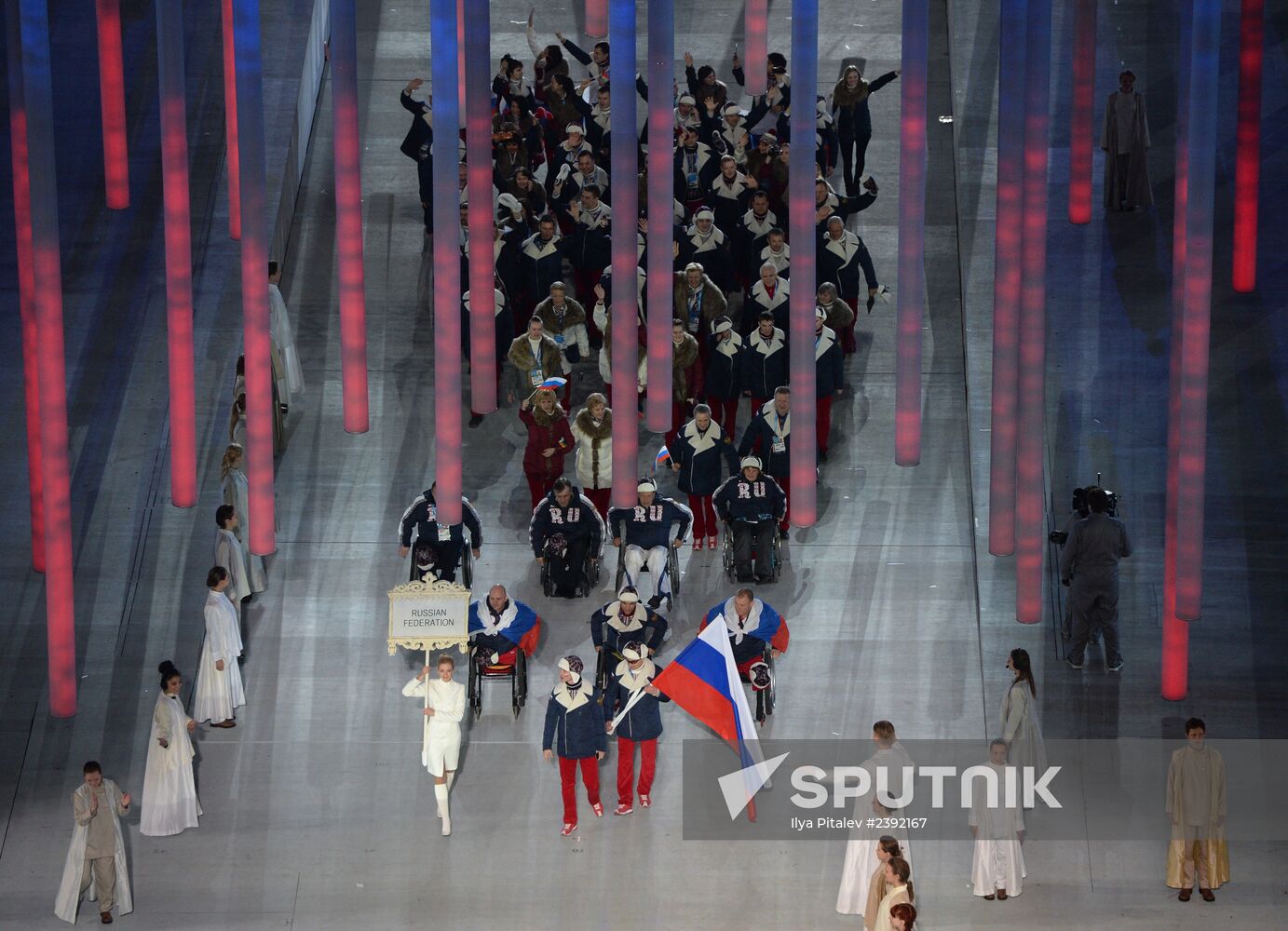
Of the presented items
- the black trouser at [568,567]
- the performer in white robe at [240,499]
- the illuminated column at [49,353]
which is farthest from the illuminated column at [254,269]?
the black trouser at [568,567]

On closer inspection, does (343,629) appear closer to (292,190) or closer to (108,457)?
(108,457)

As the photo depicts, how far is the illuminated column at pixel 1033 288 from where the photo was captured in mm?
19953

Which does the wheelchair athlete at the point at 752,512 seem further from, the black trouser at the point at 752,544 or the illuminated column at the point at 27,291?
the illuminated column at the point at 27,291

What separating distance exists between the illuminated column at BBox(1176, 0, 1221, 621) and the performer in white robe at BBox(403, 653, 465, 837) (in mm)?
5691

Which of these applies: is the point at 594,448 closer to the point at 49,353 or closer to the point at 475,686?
the point at 475,686

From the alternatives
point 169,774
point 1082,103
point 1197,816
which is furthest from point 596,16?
point 1197,816

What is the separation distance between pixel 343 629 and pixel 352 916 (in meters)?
3.29

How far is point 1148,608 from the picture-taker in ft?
77.2

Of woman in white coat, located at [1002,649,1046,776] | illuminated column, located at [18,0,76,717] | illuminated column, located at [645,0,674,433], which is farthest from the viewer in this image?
woman in white coat, located at [1002,649,1046,776]

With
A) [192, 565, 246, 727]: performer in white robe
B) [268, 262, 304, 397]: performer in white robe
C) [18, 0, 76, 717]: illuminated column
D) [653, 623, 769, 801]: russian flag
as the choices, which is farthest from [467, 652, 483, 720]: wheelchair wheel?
[268, 262, 304, 397]: performer in white robe

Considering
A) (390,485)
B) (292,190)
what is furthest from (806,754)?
(292,190)

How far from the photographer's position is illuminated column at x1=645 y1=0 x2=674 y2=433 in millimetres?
19469

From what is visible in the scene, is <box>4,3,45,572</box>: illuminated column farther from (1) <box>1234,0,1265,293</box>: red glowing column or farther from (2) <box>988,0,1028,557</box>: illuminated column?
(1) <box>1234,0,1265,293</box>: red glowing column

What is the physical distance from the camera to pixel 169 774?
21391 millimetres
